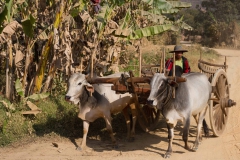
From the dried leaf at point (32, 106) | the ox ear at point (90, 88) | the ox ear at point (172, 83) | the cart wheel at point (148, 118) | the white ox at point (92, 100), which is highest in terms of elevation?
the ox ear at point (172, 83)

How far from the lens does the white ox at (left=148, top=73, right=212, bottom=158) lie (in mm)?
6562

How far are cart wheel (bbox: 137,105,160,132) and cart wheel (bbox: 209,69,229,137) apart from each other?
1.29 metres

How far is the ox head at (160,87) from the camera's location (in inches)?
Result: 255

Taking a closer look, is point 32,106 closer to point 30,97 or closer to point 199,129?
point 30,97

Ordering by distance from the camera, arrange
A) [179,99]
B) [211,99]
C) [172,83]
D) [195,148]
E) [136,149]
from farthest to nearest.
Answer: [211,99] < [136,149] < [195,148] < [179,99] < [172,83]

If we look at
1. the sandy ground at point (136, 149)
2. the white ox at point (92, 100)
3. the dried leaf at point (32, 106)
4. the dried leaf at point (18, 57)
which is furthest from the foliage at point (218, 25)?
the white ox at point (92, 100)

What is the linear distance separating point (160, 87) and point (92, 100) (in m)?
1.47

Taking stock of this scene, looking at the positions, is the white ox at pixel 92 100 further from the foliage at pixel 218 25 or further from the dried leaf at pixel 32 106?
the foliage at pixel 218 25

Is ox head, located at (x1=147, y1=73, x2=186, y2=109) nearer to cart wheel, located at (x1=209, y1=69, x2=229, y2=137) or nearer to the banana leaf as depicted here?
cart wheel, located at (x1=209, y1=69, x2=229, y2=137)

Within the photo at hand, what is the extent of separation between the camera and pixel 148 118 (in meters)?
8.97

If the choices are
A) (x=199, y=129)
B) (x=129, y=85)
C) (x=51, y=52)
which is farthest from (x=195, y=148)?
(x=51, y=52)

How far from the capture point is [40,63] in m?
9.36

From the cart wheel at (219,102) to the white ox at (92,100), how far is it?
67.3 inches

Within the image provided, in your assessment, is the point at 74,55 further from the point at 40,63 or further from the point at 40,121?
the point at 40,121
